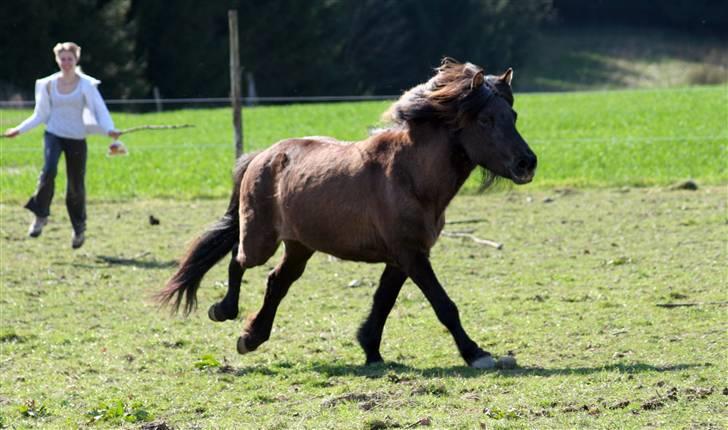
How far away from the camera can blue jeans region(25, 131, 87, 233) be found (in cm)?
1204

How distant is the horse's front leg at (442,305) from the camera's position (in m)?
A: 6.93

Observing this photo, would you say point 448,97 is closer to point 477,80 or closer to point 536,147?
point 477,80

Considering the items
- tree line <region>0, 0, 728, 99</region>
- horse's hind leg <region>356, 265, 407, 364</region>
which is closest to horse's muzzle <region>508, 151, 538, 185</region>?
horse's hind leg <region>356, 265, 407, 364</region>

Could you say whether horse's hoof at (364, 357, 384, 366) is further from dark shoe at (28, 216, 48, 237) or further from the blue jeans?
dark shoe at (28, 216, 48, 237)

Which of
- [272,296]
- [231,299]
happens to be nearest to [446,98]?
[272,296]

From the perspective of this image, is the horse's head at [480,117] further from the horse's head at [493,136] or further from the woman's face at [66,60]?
the woman's face at [66,60]

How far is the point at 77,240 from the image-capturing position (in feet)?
40.3

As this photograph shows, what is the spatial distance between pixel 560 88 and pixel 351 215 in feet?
190

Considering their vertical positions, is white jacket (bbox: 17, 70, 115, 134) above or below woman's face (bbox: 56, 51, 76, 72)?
below

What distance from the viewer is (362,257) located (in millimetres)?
7336

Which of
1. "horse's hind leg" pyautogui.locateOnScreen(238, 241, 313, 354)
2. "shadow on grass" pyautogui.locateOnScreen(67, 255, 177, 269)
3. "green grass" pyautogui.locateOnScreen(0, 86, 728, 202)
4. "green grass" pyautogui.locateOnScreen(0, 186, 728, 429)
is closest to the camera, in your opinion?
"green grass" pyautogui.locateOnScreen(0, 186, 728, 429)

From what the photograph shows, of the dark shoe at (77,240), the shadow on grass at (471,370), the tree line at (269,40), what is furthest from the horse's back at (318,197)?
the tree line at (269,40)

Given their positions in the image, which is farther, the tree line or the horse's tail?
the tree line

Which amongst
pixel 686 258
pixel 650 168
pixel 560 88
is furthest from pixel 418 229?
pixel 560 88
